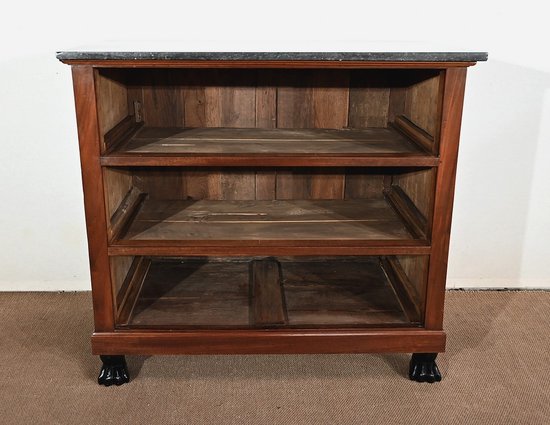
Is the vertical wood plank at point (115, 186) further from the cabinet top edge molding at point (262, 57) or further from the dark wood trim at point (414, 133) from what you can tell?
the dark wood trim at point (414, 133)

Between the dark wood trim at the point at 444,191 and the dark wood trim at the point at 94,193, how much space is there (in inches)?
34.3

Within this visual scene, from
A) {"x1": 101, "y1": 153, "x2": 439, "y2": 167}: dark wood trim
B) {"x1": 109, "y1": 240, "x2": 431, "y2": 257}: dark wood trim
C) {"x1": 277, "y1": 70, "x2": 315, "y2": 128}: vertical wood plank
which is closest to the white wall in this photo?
{"x1": 277, "y1": 70, "x2": 315, "y2": 128}: vertical wood plank

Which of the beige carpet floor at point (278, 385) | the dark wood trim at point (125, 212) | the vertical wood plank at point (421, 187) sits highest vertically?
the vertical wood plank at point (421, 187)

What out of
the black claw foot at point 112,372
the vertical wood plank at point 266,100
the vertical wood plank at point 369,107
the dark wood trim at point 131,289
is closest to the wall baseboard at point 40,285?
the dark wood trim at point 131,289

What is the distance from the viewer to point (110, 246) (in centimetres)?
176

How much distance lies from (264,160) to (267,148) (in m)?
0.12

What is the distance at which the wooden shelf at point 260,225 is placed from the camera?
180 centimetres

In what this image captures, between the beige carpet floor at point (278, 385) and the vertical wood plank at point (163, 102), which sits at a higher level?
the vertical wood plank at point (163, 102)

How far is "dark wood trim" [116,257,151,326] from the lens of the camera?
1.90 metres

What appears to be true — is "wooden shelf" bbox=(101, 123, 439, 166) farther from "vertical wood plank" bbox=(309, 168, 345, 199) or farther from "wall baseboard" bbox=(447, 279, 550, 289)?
"wall baseboard" bbox=(447, 279, 550, 289)

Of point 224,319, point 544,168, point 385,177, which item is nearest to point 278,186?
point 385,177

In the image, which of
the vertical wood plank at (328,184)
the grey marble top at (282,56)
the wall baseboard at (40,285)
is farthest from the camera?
the wall baseboard at (40,285)

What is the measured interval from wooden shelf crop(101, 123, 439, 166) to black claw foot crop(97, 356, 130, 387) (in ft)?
1.91

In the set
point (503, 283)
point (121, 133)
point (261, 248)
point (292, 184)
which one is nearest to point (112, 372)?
point (261, 248)
